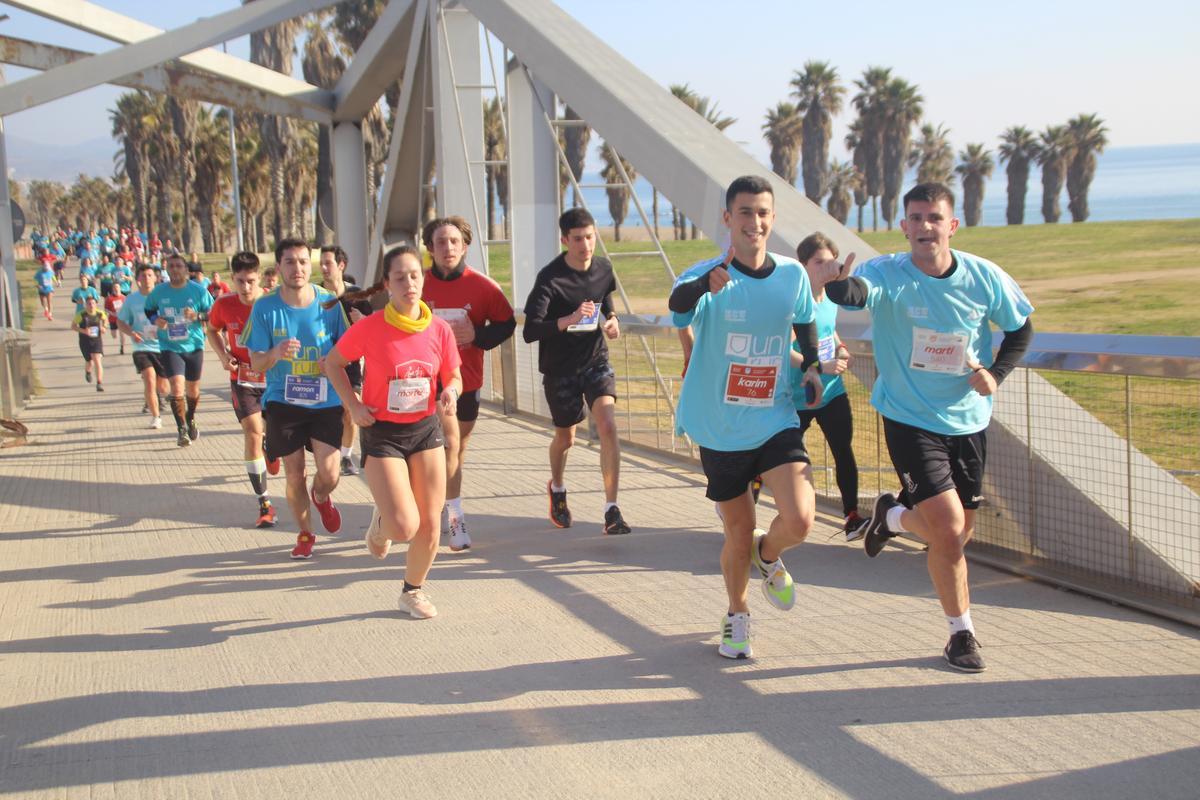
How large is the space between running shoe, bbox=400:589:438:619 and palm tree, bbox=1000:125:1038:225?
9382 centimetres

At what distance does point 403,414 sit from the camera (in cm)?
580

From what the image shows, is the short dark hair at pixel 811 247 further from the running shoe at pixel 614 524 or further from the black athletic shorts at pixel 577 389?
the running shoe at pixel 614 524

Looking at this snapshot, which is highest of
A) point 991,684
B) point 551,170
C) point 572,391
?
point 551,170

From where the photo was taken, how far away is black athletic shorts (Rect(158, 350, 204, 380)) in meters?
12.6

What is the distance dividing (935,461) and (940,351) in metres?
0.46

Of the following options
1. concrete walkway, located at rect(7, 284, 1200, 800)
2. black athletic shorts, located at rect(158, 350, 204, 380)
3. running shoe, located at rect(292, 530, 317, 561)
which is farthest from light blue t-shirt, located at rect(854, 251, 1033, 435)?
black athletic shorts, located at rect(158, 350, 204, 380)

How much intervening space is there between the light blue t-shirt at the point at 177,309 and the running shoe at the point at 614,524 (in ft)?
21.3

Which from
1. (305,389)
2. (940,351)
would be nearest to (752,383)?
(940,351)

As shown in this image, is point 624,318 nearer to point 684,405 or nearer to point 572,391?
point 572,391

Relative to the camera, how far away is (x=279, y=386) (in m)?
7.25

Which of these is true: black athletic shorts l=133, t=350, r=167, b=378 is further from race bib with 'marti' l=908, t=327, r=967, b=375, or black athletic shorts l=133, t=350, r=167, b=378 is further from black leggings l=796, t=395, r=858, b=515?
race bib with 'marti' l=908, t=327, r=967, b=375

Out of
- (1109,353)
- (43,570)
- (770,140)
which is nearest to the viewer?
(1109,353)

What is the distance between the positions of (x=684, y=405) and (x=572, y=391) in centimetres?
261

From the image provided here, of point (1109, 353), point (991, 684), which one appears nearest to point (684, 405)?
point (991, 684)
